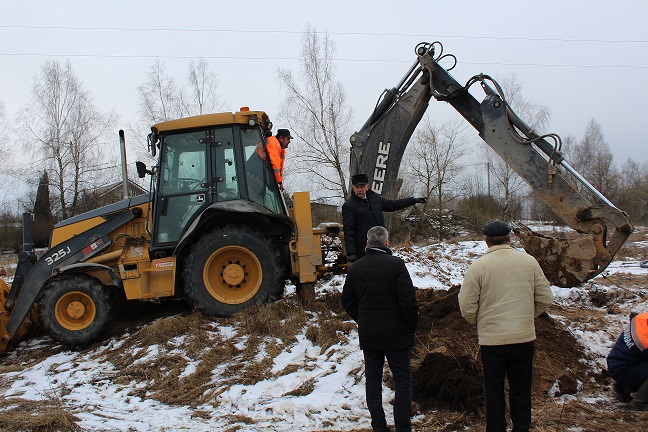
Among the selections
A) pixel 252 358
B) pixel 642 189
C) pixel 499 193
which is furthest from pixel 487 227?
pixel 642 189

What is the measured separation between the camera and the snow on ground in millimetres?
4125

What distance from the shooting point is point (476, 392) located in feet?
13.8

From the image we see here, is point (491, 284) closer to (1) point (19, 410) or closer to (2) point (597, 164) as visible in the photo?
(1) point (19, 410)

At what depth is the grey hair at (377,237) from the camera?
12.4 ft

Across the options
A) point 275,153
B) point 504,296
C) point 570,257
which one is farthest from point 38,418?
point 570,257

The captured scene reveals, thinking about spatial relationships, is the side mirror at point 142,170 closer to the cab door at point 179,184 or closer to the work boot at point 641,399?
the cab door at point 179,184

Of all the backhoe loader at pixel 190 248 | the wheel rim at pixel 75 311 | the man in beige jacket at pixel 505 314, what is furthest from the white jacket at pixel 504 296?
the wheel rim at pixel 75 311

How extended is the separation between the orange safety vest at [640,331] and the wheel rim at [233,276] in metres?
4.13

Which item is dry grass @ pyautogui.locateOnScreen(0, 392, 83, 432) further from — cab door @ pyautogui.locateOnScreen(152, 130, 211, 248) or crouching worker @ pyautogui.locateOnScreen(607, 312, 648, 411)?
crouching worker @ pyautogui.locateOnScreen(607, 312, 648, 411)

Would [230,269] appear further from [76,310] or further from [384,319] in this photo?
[384,319]


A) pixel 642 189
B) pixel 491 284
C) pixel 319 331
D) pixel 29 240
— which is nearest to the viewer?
pixel 491 284

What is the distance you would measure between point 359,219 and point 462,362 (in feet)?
5.87

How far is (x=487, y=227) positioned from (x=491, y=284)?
415mm

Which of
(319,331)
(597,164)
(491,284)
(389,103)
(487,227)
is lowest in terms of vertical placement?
(319,331)
